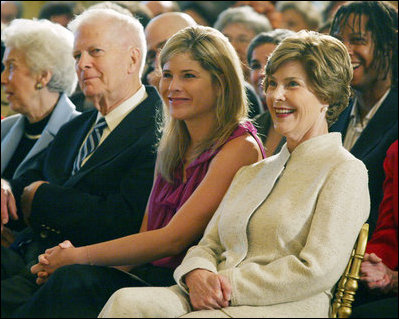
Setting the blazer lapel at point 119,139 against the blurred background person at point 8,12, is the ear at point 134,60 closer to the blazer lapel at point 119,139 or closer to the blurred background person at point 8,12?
the blazer lapel at point 119,139

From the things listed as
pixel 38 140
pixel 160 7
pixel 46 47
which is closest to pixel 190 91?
pixel 38 140

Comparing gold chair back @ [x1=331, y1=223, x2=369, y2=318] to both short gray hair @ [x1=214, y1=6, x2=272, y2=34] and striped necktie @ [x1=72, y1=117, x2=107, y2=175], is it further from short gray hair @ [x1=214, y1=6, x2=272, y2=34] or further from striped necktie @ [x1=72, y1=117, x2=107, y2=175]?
short gray hair @ [x1=214, y1=6, x2=272, y2=34]

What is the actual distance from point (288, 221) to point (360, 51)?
122 cm

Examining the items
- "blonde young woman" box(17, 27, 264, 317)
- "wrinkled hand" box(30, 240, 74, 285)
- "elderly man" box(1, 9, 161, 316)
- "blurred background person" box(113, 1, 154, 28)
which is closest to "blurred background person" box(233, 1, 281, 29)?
"blurred background person" box(113, 1, 154, 28)

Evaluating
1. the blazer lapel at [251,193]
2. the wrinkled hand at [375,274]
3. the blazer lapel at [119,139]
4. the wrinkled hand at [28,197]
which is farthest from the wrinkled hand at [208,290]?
the wrinkled hand at [28,197]

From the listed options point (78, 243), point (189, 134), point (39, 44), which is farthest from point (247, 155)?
point (39, 44)

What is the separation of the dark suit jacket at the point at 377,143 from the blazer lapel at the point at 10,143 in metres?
1.69

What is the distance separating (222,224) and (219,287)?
0.25 m

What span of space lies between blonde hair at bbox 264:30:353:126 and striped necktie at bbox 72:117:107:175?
108 cm

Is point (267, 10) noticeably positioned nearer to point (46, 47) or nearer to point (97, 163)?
point (46, 47)

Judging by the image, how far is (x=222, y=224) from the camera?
2594mm

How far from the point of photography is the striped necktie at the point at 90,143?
3.43 metres

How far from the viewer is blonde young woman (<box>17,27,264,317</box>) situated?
265cm

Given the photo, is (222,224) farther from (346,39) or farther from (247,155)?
(346,39)
